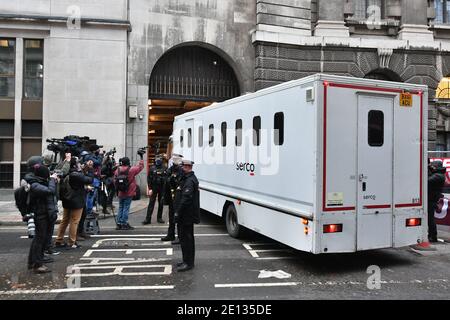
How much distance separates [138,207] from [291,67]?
30.0 ft

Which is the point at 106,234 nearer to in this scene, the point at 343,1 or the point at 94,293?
the point at 94,293

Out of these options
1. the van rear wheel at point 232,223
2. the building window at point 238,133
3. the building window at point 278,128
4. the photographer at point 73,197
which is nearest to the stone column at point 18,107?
the photographer at point 73,197

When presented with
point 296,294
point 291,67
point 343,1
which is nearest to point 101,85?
point 291,67

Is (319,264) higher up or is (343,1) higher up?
(343,1)

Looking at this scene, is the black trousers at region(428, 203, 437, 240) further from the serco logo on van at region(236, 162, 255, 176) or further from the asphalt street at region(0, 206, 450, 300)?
the serco logo on van at region(236, 162, 255, 176)

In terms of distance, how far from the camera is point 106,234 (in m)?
9.90

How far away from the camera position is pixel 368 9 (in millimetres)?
19641

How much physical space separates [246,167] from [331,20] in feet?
41.6

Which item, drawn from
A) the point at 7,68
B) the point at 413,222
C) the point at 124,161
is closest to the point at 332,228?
the point at 413,222

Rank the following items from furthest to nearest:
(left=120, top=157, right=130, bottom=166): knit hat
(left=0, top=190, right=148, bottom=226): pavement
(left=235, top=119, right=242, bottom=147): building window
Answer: (left=0, top=190, right=148, bottom=226): pavement
(left=120, top=157, right=130, bottom=166): knit hat
(left=235, top=119, right=242, bottom=147): building window

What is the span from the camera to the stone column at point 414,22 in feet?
63.1

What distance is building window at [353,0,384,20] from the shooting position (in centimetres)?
1956

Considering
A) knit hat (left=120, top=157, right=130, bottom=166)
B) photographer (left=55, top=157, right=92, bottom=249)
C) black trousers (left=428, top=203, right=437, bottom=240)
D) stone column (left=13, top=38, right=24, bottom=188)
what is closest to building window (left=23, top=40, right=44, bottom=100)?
stone column (left=13, top=38, right=24, bottom=188)

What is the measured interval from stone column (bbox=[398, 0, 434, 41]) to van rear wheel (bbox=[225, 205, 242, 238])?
46.3 ft
